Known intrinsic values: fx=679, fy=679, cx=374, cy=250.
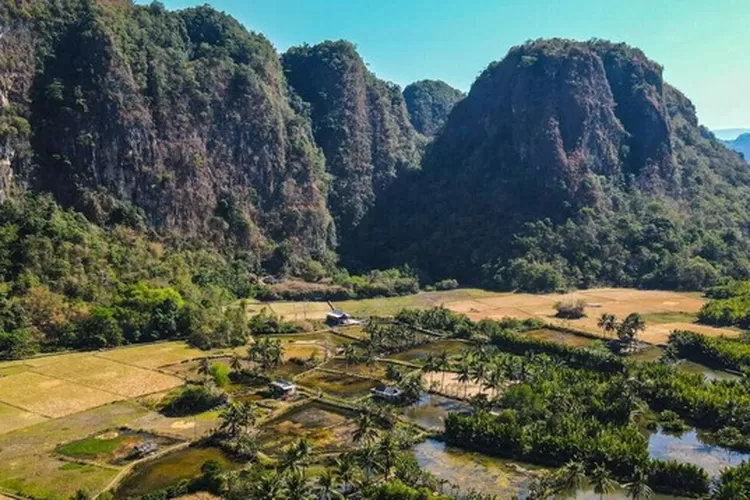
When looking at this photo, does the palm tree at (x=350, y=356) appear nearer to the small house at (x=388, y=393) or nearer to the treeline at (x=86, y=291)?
the small house at (x=388, y=393)

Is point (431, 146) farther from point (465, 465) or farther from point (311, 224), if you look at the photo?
point (465, 465)

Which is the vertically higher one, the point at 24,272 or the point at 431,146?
the point at 431,146

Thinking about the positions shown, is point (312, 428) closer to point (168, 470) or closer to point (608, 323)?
point (168, 470)

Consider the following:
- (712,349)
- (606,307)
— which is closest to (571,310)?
(606,307)

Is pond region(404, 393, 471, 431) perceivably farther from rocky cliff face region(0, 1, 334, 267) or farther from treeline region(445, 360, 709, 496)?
rocky cliff face region(0, 1, 334, 267)

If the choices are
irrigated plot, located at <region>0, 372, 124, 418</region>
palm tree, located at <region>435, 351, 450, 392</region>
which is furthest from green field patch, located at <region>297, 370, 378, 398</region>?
irrigated plot, located at <region>0, 372, 124, 418</region>

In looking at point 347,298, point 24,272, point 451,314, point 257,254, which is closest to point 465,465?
point 451,314

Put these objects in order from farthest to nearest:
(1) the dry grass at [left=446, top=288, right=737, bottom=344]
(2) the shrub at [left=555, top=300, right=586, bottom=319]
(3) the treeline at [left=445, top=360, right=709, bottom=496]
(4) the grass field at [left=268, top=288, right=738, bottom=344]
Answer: (2) the shrub at [left=555, top=300, right=586, bottom=319]
(4) the grass field at [left=268, top=288, right=738, bottom=344]
(1) the dry grass at [left=446, top=288, right=737, bottom=344]
(3) the treeline at [left=445, top=360, right=709, bottom=496]
